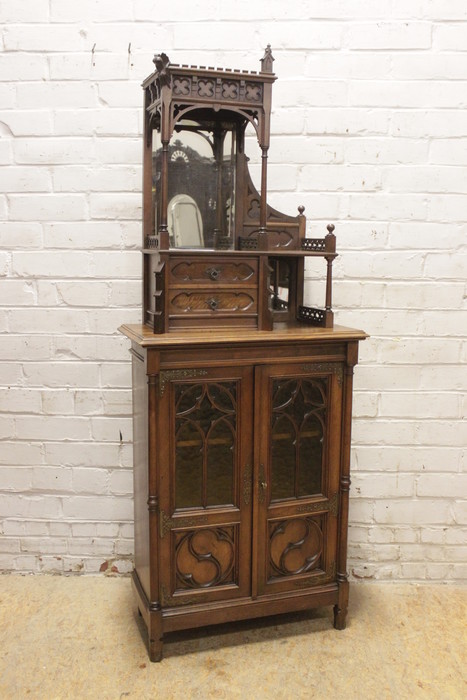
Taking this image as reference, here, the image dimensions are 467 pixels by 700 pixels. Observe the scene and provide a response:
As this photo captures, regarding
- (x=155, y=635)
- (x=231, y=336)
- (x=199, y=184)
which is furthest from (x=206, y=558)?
(x=199, y=184)

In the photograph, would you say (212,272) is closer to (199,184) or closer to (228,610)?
(199,184)

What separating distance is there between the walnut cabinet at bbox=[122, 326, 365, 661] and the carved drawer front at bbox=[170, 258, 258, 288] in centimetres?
19

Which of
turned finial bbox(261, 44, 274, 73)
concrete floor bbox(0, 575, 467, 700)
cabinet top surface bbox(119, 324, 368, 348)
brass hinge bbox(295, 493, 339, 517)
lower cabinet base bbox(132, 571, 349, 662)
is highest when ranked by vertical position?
turned finial bbox(261, 44, 274, 73)

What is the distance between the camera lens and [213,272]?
92.1 inches

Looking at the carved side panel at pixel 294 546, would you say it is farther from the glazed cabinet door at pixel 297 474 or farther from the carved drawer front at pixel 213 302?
the carved drawer front at pixel 213 302

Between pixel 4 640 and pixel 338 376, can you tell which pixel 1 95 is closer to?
pixel 338 376

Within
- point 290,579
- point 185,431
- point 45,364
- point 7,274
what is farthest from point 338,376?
point 7,274

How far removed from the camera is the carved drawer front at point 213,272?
230cm

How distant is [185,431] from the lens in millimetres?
2307

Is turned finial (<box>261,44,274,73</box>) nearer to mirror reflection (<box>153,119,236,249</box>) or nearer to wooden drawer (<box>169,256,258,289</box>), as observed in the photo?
mirror reflection (<box>153,119,236,249</box>)

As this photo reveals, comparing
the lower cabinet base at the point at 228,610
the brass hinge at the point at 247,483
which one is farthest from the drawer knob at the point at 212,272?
the lower cabinet base at the point at 228,610

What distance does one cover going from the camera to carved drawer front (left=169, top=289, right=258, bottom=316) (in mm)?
2318

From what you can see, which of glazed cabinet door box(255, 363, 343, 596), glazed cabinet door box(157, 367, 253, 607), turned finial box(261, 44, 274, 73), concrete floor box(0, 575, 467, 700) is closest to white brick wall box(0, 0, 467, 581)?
concrete floor box(0, 575, 467, 700)

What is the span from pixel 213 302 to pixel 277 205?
2.08 ft
